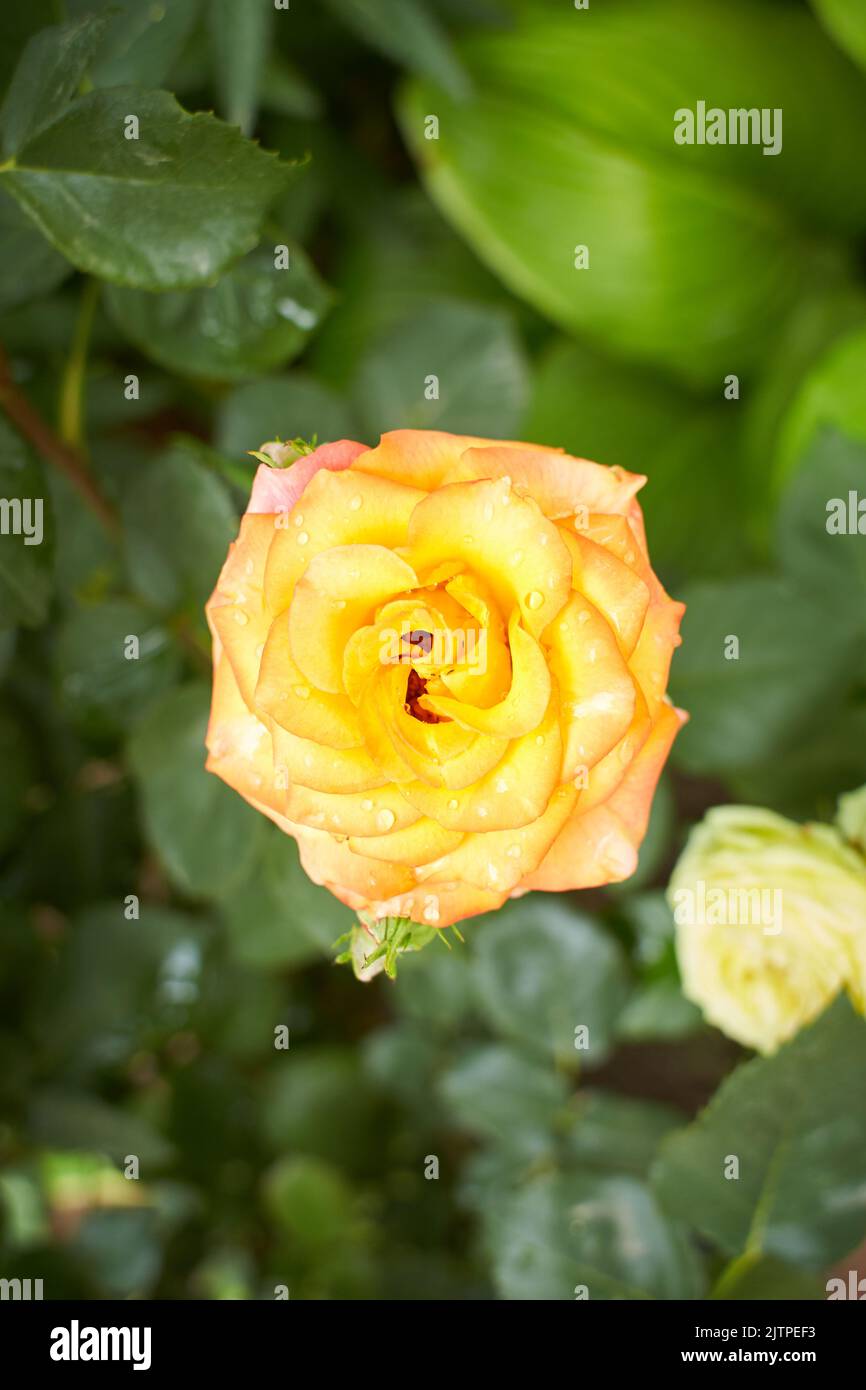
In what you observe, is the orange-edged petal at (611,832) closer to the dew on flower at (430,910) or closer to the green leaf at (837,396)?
the dew on flower at (430,910)

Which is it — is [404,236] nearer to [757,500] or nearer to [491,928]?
[757,500]

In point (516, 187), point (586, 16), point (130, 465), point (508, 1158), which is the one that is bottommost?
point (508, 1158)

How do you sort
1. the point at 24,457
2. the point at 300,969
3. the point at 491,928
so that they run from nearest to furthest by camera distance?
the point at 24,457 < the point at 491,928 < the point at 300,969

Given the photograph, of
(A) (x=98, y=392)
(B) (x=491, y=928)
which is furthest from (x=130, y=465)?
(B) (x=491, y=928)

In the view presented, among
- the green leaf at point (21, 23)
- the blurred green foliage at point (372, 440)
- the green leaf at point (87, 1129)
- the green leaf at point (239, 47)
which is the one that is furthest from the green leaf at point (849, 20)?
the green leaf at point (87, 1129)

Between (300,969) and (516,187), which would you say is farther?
(300,969)

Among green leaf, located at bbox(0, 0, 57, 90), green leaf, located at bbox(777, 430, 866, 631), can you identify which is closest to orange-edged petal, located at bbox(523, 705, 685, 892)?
green leaf, located at bbox(777, 430, 866, 631)

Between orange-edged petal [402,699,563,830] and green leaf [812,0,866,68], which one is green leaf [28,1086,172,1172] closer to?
orange-edged petal [402,699,563,830]

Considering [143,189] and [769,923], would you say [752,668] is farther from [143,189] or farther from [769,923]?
[143,189]
